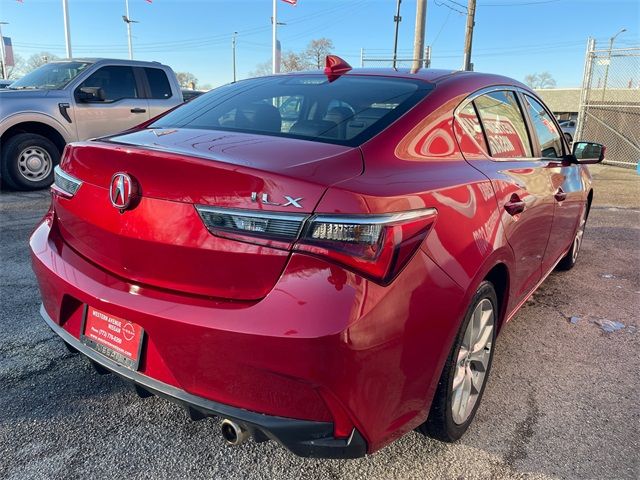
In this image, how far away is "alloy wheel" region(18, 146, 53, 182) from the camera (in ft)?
24.0

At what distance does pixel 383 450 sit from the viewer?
2201mm

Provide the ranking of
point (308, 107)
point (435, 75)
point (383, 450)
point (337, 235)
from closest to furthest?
1. point (337, 235)
2. point (383, 450)
3. point (308, 107)
4. point (435, 75)

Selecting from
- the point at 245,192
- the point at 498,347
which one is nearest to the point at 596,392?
the point at 498,347

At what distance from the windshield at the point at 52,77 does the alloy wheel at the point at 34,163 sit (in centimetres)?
107

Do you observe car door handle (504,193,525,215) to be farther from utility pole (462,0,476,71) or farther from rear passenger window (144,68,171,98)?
utility pole (462,0,476,71)

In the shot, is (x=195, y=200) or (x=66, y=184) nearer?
(x=195, y=200)

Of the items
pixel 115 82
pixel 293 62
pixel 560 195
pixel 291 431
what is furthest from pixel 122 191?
pixel 293 62

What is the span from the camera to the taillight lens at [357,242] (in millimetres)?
1570

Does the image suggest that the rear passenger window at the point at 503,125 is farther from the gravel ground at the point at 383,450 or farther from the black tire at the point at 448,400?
the gravel ground at the point at 383,450

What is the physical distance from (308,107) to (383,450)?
1.61 meters

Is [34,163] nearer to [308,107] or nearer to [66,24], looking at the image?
[308,107]

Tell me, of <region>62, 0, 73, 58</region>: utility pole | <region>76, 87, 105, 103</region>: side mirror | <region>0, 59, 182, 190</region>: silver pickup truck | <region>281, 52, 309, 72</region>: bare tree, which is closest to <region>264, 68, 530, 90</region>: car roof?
<region>76, 87, 105, 103</region>: side mirror

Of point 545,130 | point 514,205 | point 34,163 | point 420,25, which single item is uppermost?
point 420,25

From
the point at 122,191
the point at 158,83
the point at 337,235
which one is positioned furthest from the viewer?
the point at 158,83
